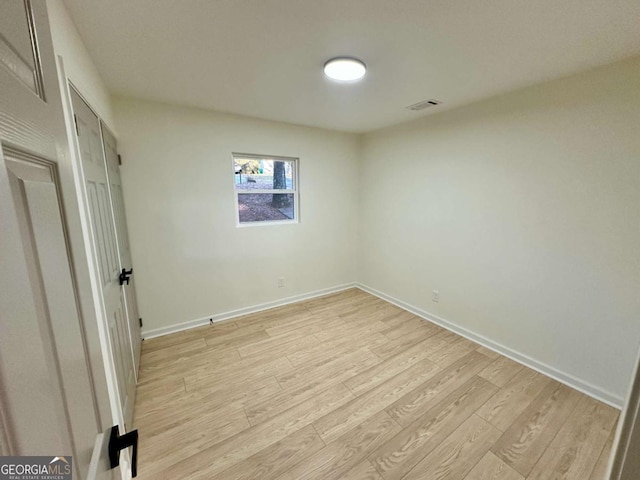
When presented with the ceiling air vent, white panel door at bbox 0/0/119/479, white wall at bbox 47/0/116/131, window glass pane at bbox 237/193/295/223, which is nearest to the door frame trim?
white wall at bbox 47/0/116/131

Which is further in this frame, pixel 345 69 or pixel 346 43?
pixel 345 69

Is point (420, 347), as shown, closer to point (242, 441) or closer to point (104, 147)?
point (242, 441)

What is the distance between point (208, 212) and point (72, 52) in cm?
169

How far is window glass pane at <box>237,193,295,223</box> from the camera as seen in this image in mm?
3109

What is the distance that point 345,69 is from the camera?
1.71m

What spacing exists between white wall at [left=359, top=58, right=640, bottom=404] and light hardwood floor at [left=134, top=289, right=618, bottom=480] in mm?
378

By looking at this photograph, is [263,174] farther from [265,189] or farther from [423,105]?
[423,105]

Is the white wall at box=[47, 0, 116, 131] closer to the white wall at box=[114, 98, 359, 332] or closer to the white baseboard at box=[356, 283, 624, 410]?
the white wall at box=[114, 98, 359, 332]

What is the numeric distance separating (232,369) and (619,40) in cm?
345

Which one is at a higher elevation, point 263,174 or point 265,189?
point 263,174

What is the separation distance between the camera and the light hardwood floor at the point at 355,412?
144cm

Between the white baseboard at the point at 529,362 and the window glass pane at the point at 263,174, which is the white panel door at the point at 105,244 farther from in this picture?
the white baseboard at the point at 529,362

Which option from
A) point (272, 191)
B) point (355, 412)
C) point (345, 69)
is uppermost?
point (345, 69)

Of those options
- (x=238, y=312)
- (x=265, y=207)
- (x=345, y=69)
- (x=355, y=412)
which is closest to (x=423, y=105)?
(x=345, y=69)
